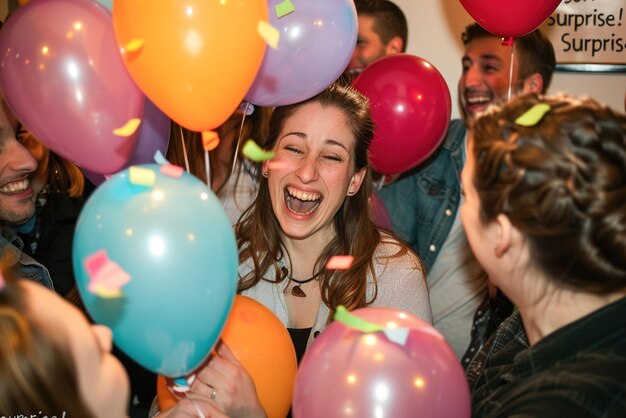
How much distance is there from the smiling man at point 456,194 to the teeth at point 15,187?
4.85ft

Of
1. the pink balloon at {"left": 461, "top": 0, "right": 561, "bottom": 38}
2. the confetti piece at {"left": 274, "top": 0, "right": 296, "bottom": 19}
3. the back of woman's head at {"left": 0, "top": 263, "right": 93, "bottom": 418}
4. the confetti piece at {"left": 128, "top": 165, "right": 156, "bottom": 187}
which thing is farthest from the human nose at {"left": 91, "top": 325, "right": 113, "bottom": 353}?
the pink balloon at {"left": 461, "top": 0, "right": 561, "bottom": 38}

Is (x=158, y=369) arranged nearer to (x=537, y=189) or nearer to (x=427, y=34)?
(x=537, y=189)

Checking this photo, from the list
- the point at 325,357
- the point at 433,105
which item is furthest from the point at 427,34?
the point at 325,357

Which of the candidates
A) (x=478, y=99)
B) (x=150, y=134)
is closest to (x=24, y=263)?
(x=150, y=134)

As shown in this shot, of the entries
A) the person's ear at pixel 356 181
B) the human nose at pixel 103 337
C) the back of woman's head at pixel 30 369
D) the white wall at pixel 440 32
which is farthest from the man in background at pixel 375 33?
the back of woman's head at pixel 30 369

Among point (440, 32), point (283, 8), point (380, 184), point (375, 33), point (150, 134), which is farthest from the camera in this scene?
point (440, 32)

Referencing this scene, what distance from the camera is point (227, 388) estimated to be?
4.94 ft

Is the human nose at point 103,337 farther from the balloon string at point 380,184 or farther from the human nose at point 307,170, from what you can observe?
the balloon string at point 380,184

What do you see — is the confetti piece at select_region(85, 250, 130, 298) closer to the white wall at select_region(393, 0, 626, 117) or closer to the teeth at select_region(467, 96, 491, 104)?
the teeth at select_region(467, 96, 491, 104)

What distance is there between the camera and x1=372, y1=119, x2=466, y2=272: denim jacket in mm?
2982

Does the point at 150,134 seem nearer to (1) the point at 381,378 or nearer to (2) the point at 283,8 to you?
(2) the point at 283,8

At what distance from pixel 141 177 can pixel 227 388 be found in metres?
0.48

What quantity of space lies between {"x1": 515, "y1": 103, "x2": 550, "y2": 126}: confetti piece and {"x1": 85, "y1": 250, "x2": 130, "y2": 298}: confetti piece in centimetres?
72

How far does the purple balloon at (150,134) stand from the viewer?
1871 millimetres
